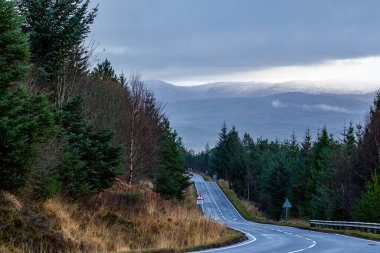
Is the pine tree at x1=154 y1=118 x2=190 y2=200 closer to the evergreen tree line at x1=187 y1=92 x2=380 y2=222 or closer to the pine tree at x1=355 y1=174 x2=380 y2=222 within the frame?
the evergreen tree line at x1=187 y1=92 x2=380 y2=222

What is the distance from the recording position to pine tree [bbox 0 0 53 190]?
16484 millimetres

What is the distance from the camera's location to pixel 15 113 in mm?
17031

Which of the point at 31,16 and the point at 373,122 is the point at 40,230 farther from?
the point at 373,122

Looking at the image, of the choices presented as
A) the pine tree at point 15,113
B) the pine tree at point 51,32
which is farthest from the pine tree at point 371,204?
the pine tree at point 15,113

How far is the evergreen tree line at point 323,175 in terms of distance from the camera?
46.7 m

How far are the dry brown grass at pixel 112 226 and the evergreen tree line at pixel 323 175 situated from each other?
14.6m

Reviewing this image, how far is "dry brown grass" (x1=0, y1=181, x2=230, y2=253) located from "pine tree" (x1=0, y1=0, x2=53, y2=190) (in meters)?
1.01

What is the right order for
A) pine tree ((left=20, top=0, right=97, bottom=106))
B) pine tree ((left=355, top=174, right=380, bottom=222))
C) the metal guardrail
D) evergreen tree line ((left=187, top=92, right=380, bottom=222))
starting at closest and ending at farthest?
1. pine tree ((left=20, top=0, right=97, bottom=106))
2. the metal guardrail
3. pine tree ((left=355, top=174, right=380, bottom=222))
4. evergreen tree line ((left=187, top=92, right=380, bottom=222))

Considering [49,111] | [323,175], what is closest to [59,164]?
[49,111]

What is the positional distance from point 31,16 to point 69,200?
9289 mm

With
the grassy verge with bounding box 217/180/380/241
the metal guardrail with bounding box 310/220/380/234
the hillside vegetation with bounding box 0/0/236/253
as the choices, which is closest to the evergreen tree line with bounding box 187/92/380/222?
the metal guardrail with bounding box 310/220/380/234

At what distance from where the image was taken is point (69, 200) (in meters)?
22.4

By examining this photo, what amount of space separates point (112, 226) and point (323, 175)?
41.7m

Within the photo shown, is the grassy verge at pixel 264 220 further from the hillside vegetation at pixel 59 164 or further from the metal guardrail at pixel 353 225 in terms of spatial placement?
the hillside vegetation at pixel 59 164
